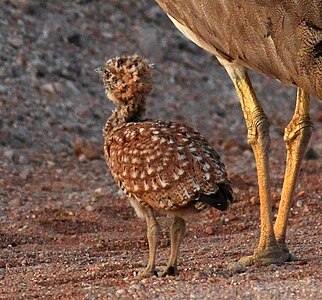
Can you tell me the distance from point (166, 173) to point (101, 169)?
15.8ft

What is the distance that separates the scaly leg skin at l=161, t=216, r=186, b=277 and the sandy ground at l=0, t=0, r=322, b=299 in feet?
0.25

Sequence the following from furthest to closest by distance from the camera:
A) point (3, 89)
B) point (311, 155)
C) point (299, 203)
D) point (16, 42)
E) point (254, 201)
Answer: point (16, 42)
point (3, 89)
point (311, 155)
point (254, 201)
point (299, 203)

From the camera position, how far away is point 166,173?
20.6ft

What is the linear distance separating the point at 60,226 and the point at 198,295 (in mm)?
3093

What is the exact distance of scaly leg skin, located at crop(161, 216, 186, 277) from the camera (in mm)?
6469

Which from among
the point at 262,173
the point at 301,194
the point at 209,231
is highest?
the point at 262,173

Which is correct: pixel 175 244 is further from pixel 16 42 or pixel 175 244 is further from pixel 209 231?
pixel 16 42

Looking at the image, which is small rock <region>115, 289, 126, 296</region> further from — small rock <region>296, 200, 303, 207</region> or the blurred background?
the blurred background

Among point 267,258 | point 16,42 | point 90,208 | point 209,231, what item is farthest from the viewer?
point 16,42

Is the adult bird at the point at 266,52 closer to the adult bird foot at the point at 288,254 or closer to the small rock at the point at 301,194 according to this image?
the adult bird foot at the point at 288,254

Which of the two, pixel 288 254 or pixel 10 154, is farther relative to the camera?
pixel 10 154

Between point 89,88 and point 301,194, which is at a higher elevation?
point 89,88

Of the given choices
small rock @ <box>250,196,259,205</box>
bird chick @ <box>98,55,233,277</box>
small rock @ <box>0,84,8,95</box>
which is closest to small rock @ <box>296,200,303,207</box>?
small rock @ <box>250,196,259,205</box>

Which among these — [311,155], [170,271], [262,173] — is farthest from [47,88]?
[170,271]
